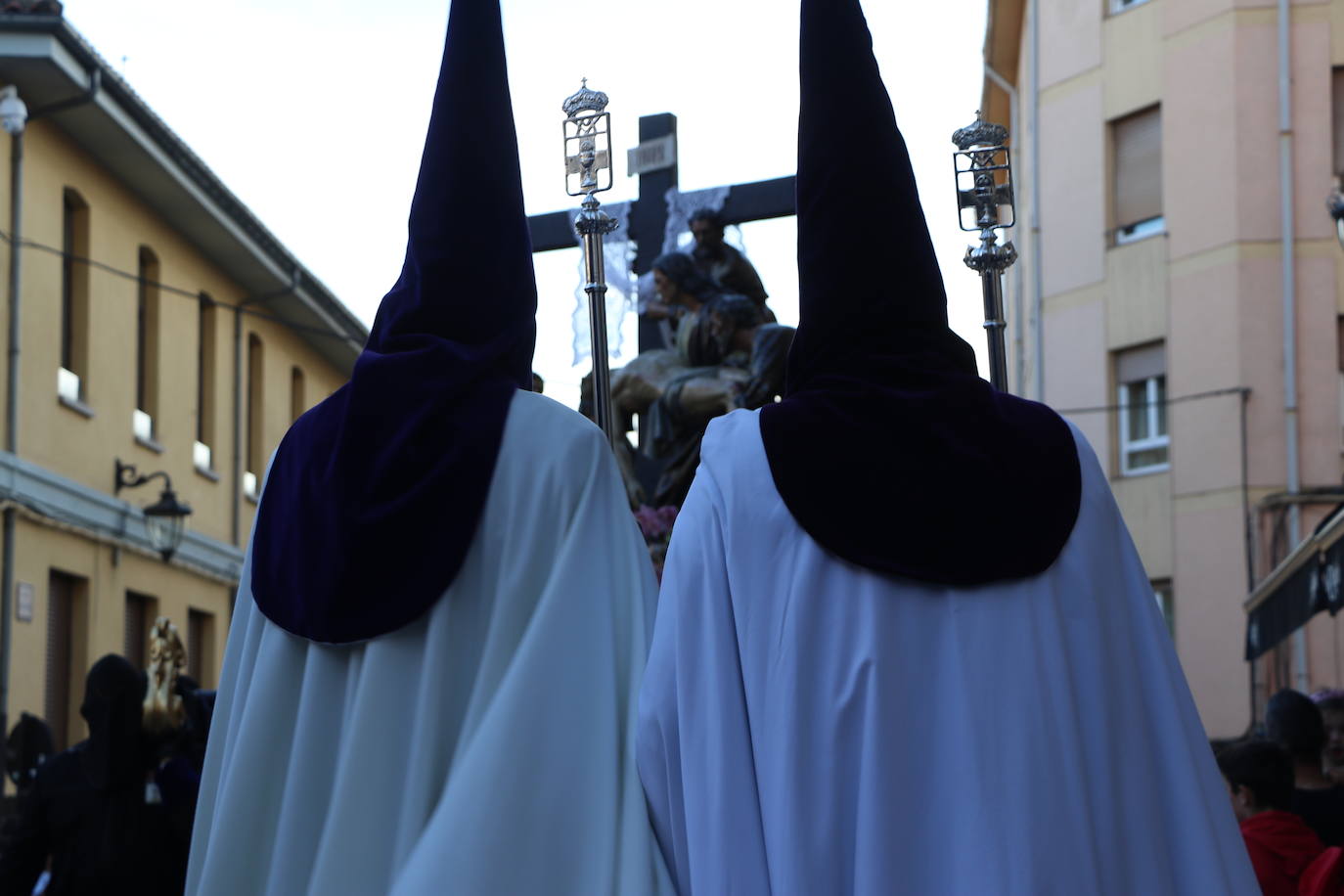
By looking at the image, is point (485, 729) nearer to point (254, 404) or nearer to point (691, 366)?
point (691, 366)

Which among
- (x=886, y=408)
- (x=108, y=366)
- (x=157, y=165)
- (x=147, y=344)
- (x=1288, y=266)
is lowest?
(x=886, y=408)

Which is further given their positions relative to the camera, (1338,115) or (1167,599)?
(1167,599)

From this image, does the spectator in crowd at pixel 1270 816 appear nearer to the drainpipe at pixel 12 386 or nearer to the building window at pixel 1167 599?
the drainpipe at pixel 12 386

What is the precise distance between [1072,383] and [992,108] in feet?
25.4

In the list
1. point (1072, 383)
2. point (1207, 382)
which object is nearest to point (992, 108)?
point (1072, 383)

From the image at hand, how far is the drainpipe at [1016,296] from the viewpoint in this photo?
2697 centimetres

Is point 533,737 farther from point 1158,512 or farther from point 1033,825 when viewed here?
point 1158,512

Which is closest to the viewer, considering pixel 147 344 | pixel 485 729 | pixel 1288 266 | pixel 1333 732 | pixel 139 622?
pixel 485 729

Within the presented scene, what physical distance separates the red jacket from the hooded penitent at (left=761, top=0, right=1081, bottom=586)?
7.75 feet

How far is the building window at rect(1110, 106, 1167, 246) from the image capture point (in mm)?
22734

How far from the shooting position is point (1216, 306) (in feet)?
70.2

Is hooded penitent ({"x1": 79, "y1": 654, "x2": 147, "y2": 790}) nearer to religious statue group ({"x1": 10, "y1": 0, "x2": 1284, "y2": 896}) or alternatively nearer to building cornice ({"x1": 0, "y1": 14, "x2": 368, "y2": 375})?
religious statue group ({"x1": 10, "y1": 0, "x2": 1284, "y2": 896})

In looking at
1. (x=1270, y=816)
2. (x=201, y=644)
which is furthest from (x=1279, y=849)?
(x=201, y=644)

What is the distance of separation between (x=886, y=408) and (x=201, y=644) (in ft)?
69.9
